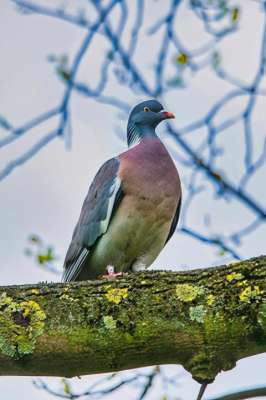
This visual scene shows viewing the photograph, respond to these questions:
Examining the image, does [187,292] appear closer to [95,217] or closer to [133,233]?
[133,233]

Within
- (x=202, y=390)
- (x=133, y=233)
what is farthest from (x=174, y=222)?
(x=202, y=390)

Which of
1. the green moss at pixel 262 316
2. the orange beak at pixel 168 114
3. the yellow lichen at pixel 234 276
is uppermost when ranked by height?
the orange beak at pixel 168 114

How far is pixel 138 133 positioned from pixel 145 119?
0.10m

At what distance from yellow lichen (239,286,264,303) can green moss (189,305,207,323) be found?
0.37ft

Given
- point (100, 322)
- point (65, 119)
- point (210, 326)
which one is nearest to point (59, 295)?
point (100, 322)

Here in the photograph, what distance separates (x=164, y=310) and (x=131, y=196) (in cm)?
215

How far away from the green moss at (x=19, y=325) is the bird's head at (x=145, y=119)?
286cm

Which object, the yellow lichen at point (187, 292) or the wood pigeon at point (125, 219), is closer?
the yellow lichen at point (187, 292)

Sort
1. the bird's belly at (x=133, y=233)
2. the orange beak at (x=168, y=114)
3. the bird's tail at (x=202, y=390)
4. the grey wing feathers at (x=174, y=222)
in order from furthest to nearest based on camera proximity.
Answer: the orange beak at (x=168, y=114)
the grey wing feathers at (x=174, y=222)
the bird's belly at (x=133, y=233)
the bird's tail at (x=202, y=390)

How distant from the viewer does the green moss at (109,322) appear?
2.37 meters

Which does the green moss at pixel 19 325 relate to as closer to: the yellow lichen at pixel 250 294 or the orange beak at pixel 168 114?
the yellow lichen at pixel 250 294

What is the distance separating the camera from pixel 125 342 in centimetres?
233

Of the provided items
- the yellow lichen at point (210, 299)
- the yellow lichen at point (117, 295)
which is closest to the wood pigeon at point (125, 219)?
the yellow lichen at point (117, 295)

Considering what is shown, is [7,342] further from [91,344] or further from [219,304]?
[219,304]
